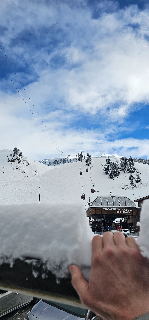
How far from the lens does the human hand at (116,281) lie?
1.77 feet

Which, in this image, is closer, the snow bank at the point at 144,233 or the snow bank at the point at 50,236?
the snow bank at the point at 144,233

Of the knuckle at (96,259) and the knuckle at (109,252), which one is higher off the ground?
the knuckle at (109,252)

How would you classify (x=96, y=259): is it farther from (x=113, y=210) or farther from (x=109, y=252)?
(x=113, y=210)

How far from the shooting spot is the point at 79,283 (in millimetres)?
628

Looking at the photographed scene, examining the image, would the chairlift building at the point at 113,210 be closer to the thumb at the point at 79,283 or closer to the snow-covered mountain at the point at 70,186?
the snow-covered mountain at the point at 70,186

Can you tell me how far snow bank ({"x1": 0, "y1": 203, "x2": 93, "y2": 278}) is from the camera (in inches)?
26.4

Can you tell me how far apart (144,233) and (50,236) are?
371mm

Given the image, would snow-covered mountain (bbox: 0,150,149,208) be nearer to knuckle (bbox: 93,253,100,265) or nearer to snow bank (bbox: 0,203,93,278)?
snow bank (bbox: 0,203,93,278)

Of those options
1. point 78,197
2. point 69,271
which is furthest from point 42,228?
point 78,197

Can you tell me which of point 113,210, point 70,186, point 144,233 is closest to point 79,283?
point 144,233

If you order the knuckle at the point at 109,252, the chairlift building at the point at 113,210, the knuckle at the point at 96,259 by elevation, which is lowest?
the chairlift building at the point at 113,210

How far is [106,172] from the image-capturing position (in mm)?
46375

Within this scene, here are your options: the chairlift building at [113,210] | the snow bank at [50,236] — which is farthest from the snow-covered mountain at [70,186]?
the snow bank at [50,236]

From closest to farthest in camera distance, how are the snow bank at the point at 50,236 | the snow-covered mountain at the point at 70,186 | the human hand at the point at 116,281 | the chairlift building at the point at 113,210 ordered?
the human hand at the point at 116,281 < the snow bank at the point at 50,236 < the chairlift building at the point at 113,210 < the snow-covered mountain at the point at 70,186
